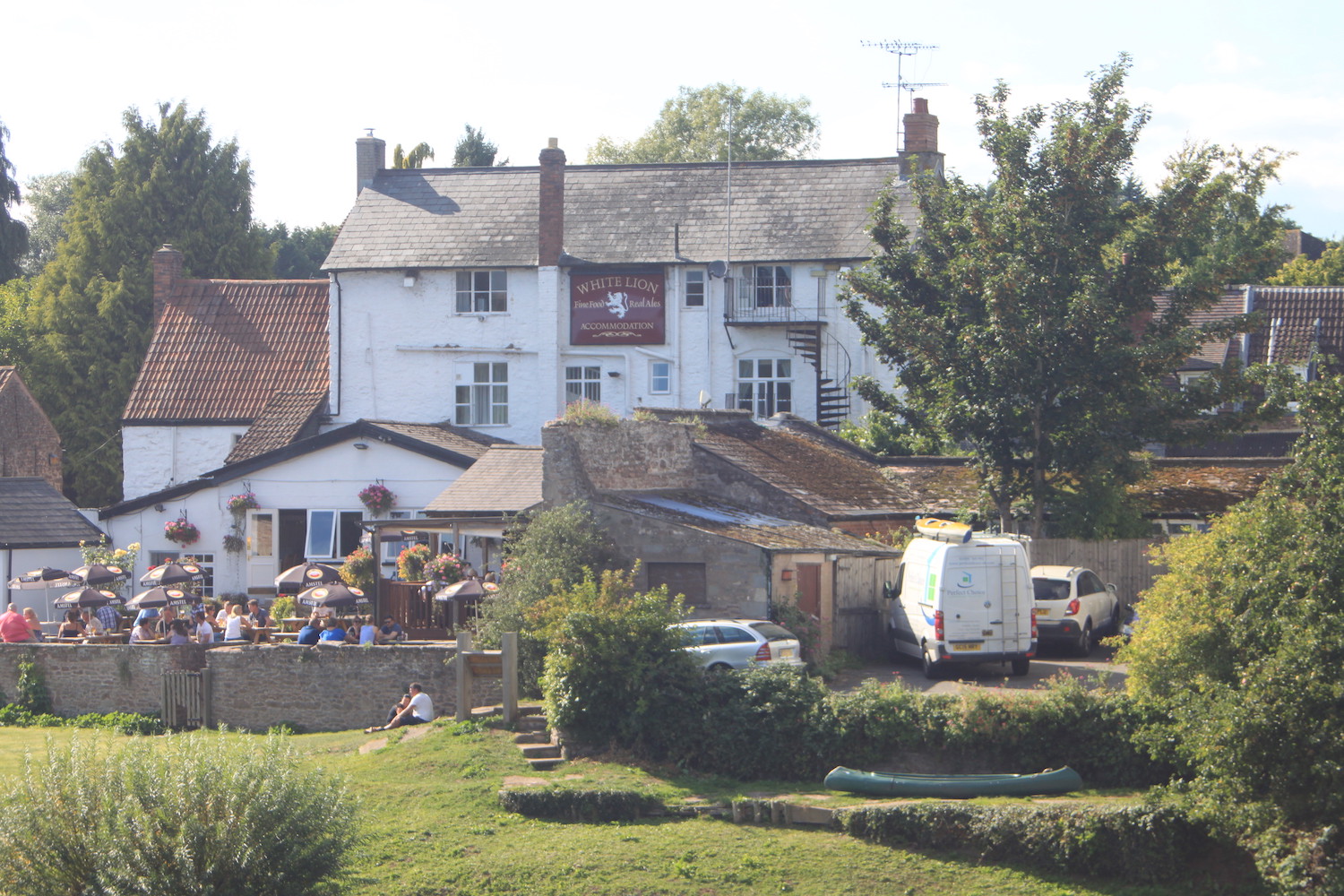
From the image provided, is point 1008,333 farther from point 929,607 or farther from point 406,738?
point 406,738

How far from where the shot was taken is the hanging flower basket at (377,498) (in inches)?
1332

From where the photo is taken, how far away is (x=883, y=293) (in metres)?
30.8

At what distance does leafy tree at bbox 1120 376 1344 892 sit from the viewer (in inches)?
583

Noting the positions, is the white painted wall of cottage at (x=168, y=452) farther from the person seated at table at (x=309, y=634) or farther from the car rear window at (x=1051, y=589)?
the car rear window at (x=1051, y=589)

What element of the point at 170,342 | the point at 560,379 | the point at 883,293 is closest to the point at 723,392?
the point at 560,379

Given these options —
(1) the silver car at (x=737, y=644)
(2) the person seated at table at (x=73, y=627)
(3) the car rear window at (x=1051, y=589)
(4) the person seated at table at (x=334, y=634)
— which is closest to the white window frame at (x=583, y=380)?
(2) the person seated at table at (x=73, y=627)

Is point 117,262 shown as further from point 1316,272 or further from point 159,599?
point 1316,272

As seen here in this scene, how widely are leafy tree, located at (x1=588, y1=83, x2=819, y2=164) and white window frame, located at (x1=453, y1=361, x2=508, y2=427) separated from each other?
2547cm

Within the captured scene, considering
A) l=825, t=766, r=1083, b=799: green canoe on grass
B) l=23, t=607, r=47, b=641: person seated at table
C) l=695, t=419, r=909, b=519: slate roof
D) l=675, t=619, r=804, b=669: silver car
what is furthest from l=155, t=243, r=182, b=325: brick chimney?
l=825, t=766, r=1083, b=799: green canoe on grass

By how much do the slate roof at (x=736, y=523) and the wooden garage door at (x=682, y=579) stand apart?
0.73m

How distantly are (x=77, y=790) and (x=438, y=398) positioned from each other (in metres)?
28.9

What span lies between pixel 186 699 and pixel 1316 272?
146 feet

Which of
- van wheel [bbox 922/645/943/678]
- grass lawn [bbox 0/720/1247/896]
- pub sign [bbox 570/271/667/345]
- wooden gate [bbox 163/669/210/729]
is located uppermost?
pub sign [bbox 570/271/667/345]

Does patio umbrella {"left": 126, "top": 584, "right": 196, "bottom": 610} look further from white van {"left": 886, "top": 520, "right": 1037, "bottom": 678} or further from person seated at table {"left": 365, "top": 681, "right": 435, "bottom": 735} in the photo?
white van {"left": 886, "top": 520, "right": 1037, "bottom": 678}
